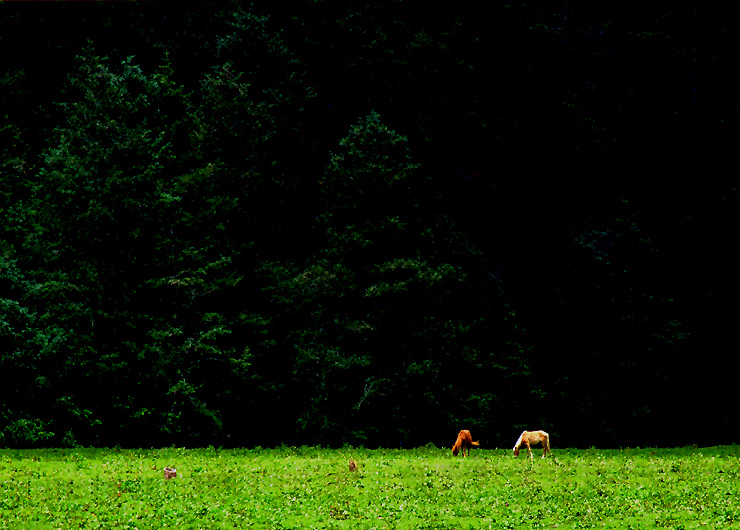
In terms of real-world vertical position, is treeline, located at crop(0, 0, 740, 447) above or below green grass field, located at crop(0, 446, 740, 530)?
above

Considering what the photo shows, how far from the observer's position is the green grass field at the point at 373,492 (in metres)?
24.0

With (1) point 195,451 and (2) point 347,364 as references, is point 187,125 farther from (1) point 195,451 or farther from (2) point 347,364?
(1) point 195,451

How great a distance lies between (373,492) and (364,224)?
19.6 metres

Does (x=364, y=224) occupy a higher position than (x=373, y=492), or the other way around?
(x=364, y=224)

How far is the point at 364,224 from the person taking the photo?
148 feet

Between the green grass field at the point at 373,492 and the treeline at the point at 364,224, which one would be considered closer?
the green grass field at the point at 373,492

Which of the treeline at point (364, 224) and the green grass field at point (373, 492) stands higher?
the treeline at point (364, 224)

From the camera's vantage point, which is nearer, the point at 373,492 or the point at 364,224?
the point at 373,492

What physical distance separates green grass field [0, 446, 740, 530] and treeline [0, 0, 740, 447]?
10.3 m

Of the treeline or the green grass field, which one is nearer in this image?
the green grass field

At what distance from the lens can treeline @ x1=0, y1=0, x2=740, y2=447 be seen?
44.1m

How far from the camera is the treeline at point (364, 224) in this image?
44.1 metres

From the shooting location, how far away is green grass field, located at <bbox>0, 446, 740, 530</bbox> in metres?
24.0

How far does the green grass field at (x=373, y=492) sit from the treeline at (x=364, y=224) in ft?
33.7
